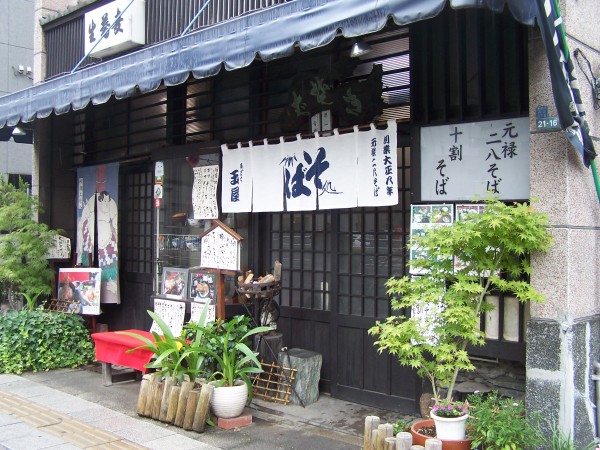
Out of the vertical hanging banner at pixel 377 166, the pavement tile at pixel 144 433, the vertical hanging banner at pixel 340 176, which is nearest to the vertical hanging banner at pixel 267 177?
the vertical hanging banner at pixel 340 176

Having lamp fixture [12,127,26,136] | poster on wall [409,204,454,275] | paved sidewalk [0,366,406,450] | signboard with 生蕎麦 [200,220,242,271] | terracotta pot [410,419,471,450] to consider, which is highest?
lamp fixture [12,127,26,136]

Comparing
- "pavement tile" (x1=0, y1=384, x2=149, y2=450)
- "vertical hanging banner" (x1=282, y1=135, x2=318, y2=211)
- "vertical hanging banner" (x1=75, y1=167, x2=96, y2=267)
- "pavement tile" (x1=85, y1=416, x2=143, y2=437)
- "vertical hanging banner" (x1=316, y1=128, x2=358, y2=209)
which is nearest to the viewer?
"pavement tile" (x1=0, y1=384, x2=149, y2=450)

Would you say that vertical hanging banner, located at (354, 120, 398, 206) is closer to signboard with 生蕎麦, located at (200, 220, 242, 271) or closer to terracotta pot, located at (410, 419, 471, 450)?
signboard with 生蕎麦, located at (200, 220, 242, 271)

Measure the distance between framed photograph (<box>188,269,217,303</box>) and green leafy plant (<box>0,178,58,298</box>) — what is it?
3846 millimetres

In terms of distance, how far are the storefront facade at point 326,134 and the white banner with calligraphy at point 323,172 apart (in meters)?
0.28

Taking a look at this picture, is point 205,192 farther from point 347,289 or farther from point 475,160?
point 475,160

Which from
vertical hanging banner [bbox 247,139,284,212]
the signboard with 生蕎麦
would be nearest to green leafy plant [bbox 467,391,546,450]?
vertical hanging banner [bbox 247,139,284,212]

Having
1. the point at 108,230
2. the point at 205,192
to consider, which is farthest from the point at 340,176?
the point at 108,230

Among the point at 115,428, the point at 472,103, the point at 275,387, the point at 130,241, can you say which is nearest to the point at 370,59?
the point at 472,103

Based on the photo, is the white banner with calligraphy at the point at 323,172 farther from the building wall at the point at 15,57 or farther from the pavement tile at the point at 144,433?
the building wall at the point at 15,57

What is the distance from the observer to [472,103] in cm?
750

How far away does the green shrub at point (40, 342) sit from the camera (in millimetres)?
10883

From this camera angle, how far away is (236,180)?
382 inches

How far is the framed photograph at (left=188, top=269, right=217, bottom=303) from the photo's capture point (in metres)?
10.0
